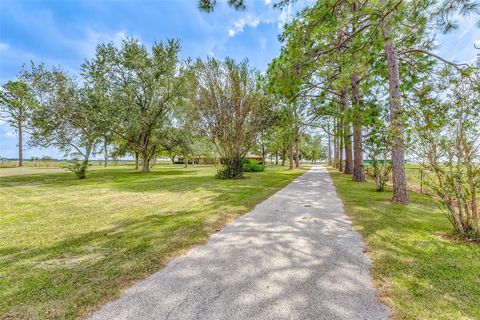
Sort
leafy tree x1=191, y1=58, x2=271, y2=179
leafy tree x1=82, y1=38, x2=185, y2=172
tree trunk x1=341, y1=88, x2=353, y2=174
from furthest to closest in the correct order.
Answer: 1. leafy tree x1=82, y1=38, x2=185, y2=172
2. leafy tree x1=191, y1=58, x2=271, y2=179
3. tree trunk x1=341, y1=88, x2=353, y2=174

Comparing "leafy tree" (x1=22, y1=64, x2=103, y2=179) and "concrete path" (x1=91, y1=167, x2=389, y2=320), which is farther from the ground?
"leafy tree" (x1=22, y1=64, x2=103, y2=179)

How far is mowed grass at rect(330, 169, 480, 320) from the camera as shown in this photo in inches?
75.9

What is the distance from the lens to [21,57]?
15.5 meters

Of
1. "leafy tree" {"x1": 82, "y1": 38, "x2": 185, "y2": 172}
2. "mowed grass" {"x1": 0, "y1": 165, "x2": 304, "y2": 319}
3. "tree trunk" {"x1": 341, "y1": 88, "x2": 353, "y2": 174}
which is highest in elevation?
"leafy tree" {"x1": 82, "y1": 38, "x2": 185, "y2": 172}

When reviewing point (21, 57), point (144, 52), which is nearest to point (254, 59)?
point (144, 52)

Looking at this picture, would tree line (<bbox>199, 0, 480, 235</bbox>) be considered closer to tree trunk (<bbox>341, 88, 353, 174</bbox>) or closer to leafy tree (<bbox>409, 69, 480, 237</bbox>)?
leafy tree (<bbox>409, 69, 480, 237</bbox>)

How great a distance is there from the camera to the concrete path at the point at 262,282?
1.86 meters

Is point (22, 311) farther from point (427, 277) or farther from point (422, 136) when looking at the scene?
point (422, 136)

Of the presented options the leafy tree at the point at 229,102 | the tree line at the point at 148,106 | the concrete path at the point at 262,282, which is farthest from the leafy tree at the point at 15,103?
the concrete path at the point at 262,282

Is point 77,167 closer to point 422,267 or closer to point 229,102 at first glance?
point 229,102

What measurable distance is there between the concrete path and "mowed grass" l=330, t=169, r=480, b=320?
20cm

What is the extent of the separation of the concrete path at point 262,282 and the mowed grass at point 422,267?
20 cm

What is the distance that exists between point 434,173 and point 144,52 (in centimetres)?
2070

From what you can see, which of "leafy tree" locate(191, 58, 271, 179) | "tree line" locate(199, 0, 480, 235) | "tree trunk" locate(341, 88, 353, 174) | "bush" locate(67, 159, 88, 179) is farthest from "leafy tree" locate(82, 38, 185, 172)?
"tree line" locate(199, 0, 480, 235)
